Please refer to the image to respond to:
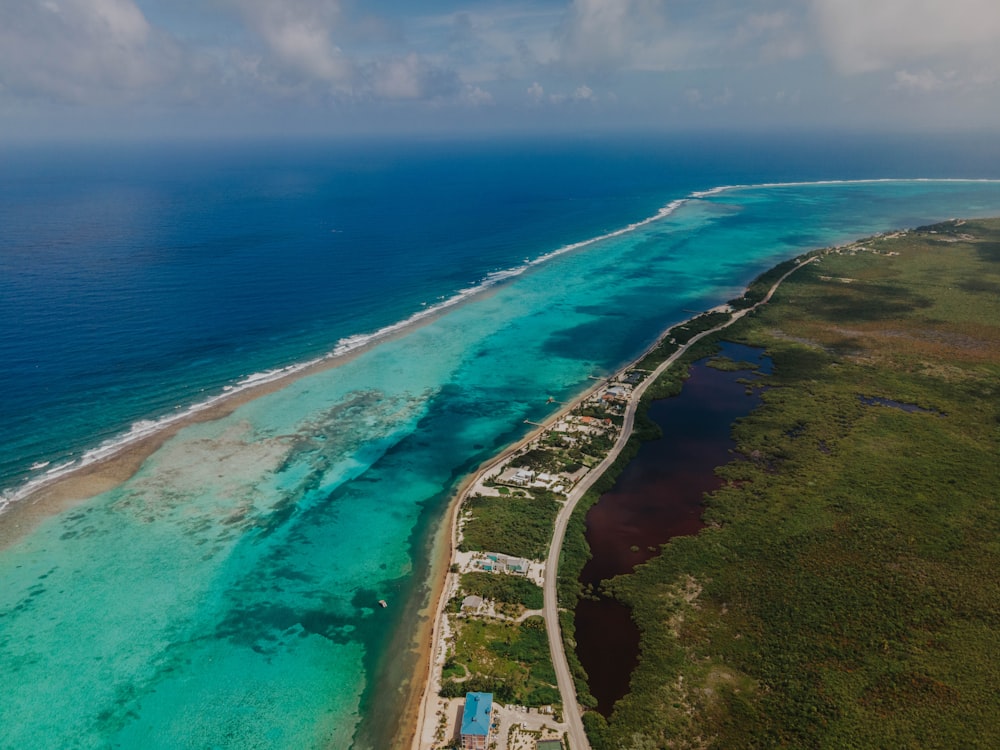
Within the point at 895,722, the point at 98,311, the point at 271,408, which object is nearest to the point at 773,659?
the point at 895,722

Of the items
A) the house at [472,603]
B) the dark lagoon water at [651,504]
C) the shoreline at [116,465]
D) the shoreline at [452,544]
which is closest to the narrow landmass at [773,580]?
the house at [472,603]

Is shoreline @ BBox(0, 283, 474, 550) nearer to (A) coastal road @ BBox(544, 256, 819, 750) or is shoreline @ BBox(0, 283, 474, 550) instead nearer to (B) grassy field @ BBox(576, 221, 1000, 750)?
(A) coastal road @ BBox(544, 256, 819, 750)

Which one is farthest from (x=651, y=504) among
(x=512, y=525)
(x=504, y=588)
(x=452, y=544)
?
(x=452, y=544)

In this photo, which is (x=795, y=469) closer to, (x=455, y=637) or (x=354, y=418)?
(x=455, y=637)

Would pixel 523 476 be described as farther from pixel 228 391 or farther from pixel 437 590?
pixel 228 391

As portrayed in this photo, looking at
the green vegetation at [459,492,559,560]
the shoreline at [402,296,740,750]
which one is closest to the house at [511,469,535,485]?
the green vegetation at [459,492,559,560]

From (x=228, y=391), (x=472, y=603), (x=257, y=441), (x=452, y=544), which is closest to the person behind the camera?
(x=472, y=603)

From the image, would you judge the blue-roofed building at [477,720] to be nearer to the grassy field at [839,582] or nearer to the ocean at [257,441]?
the ocean at [257,441]
